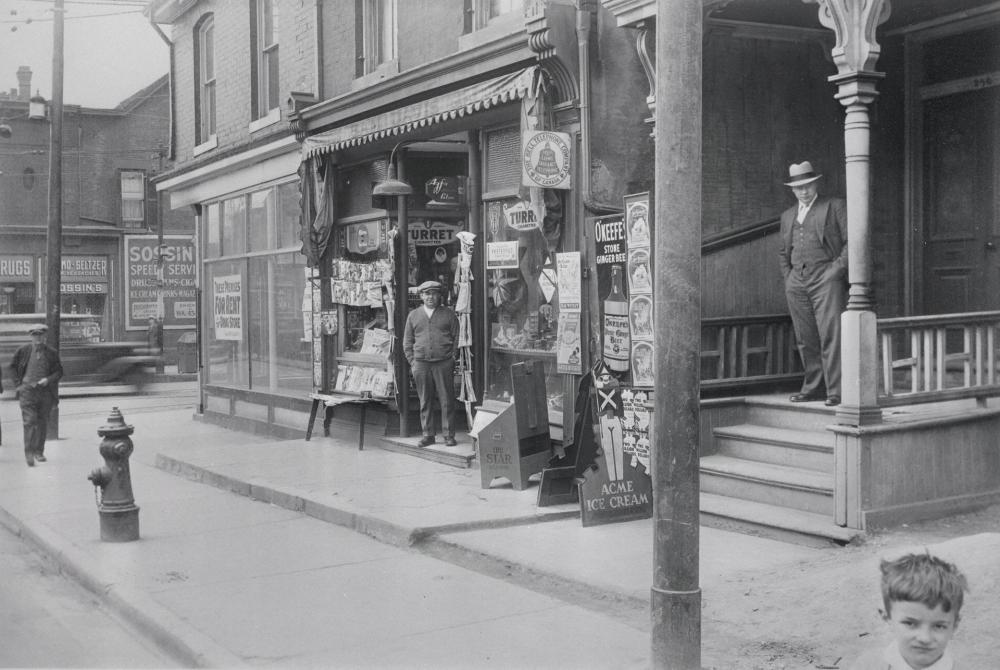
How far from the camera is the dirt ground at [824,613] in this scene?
5270mm

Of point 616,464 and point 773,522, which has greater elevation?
point 616,464

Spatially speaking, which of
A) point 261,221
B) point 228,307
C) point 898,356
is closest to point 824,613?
point 898,356

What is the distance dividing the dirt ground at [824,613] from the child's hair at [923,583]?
5.65 ft

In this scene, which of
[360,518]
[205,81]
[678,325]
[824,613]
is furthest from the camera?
[205,81]

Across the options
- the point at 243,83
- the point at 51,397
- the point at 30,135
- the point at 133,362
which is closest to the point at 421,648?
the point at 51,397

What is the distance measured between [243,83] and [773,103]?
9.76 m

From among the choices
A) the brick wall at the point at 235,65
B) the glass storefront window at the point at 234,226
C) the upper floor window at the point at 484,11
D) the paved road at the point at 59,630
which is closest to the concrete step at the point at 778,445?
the upper floor window at the point at 484,11

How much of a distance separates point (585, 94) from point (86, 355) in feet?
66.4

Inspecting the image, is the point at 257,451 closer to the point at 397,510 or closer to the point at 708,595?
the point at 397,510

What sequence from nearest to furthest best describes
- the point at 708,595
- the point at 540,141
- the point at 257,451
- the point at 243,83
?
the point at 708,595 → the point at 540,141 → the point at 257,451 → the point at 243,83

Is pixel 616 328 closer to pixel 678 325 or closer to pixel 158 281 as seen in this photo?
pixel 678 325

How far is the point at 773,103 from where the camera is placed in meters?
10.2

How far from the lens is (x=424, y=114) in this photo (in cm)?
1148

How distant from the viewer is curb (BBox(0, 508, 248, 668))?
5691 mm
